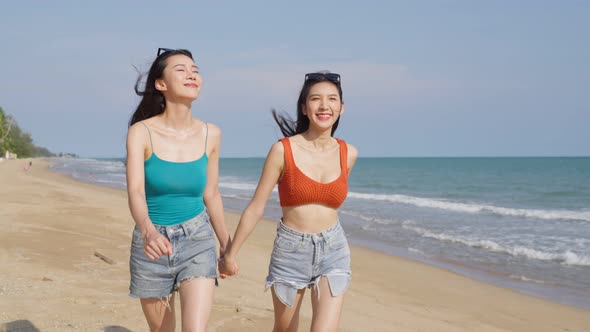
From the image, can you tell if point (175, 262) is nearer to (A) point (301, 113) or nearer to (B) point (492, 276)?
(A) point (301, 113)

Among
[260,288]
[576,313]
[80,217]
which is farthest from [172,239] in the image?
[80,217]

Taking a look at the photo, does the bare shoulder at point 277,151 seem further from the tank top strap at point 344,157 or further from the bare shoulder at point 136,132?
the bare shoulder at point 136,132

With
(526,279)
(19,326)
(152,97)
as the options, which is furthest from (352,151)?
(526,279)

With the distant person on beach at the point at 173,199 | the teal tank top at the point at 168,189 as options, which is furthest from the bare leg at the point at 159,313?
the teal tank top at the point at 168,189

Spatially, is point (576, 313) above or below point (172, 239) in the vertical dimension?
below

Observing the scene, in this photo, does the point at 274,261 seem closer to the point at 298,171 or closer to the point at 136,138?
the point at 298,171

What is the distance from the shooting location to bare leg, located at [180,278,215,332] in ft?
11.4

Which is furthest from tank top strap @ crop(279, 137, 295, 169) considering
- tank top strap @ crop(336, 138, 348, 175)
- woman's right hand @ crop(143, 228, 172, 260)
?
woman's right hand @ crop(143, 228, 172, 260)

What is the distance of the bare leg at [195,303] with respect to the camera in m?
3.47

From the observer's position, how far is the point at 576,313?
834 centimetres

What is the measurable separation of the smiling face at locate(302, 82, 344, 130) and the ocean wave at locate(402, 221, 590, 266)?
9.76 m

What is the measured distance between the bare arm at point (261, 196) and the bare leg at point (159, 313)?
1.53 feet

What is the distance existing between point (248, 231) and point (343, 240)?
63 cm

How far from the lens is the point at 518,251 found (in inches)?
518
